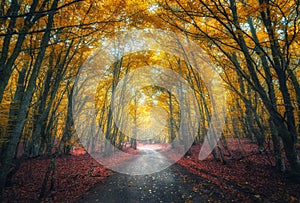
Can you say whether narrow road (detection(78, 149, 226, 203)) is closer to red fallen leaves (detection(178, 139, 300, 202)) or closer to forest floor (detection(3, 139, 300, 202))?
forest floor (detection(3, 139, 300, 202))

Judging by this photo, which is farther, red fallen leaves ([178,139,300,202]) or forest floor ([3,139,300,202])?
forest floor ([3,139,300,202])

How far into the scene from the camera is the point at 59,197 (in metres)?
5.10

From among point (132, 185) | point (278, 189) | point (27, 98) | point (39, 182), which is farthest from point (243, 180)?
point (39, 182)

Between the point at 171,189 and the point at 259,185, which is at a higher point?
the point at 259,185

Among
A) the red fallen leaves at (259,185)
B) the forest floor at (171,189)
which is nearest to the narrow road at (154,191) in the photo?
the forest floor at (171,189)

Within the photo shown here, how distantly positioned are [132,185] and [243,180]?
4552mm

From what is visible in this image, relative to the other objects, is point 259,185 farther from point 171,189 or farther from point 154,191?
point 154,191

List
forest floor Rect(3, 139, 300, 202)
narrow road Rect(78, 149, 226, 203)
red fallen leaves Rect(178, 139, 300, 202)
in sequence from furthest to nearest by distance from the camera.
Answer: narrow road Rect(78, 149, 226, 203), forest floor Rect(3, 139, 300, 202), red fallen leaves Rect(178, 139, 300, 202)

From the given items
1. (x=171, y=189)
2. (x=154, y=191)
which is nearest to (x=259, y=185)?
(x=171, y=189)

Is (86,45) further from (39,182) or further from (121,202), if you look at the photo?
(39,182)

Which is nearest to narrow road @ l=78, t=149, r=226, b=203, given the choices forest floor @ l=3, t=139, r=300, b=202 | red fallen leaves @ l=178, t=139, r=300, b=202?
forest floor @ l=3, t=139, r=300, b=202

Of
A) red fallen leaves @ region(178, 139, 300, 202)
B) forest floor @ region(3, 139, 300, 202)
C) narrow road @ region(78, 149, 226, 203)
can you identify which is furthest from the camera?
narrow road @ region(78, 149, 226, 203)

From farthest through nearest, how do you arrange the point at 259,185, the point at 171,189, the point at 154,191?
the point at 171,189, the point at 154,191, the point at 259,185

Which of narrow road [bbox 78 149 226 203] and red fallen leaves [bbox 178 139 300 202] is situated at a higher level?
red fallen leaves [bbox 178 139 300 202]
